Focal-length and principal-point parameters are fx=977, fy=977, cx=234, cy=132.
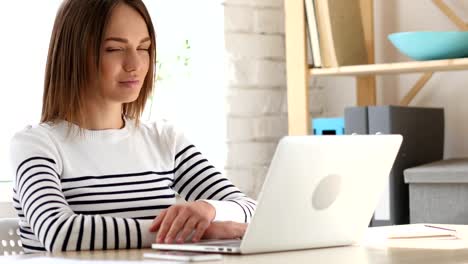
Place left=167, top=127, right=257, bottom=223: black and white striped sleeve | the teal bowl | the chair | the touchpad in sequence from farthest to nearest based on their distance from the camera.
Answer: the teal bowl, left=167, top=127, right=257, bottom=223: black and white striped sleeve, the chair, the touchpad

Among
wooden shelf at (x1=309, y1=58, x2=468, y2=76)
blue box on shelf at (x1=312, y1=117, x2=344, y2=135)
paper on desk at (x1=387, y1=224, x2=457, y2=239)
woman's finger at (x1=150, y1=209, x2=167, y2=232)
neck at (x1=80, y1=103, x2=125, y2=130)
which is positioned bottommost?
paper on desk at (x1=387, y1=224, x2=457, y2=239)

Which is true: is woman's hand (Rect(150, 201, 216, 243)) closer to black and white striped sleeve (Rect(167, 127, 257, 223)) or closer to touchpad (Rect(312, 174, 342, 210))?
touchpad (Rect(312, 174, 342, 210))

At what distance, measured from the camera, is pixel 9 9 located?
9.51 feet

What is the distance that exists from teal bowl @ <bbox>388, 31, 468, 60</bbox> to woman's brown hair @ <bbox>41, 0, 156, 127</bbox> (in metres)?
1.06

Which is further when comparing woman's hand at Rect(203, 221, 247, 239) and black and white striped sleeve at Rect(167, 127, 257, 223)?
black and white striped sleeve at Rect(167, 127, 257, 223)

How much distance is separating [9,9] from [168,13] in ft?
1.79

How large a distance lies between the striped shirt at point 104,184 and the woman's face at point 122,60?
0.28 ft

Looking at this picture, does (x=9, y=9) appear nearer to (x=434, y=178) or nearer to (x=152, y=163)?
(x=152, y=163)

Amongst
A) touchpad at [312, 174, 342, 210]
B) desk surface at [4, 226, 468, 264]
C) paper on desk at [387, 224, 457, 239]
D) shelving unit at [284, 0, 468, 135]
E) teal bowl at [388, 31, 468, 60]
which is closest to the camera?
desk surface at [4, 226, 468, 264]

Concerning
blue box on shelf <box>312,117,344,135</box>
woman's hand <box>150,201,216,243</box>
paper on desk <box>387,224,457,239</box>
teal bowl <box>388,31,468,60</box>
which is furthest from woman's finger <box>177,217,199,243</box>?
blue box on shelf <box>312,117,344,135</box>

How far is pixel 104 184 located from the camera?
6.15 feet

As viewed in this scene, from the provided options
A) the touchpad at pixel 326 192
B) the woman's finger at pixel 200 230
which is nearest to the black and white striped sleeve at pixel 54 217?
the woman's finger at pixel 200 230

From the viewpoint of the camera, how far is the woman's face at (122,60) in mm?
1906

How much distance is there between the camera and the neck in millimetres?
1963
